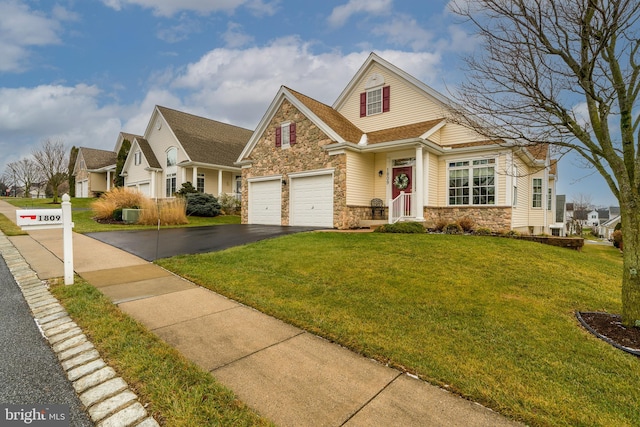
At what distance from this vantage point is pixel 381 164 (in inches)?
554

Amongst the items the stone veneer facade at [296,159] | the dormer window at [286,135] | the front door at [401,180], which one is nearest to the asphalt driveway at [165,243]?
the stone veneer facade at [296,159]

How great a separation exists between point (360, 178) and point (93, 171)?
111 feet

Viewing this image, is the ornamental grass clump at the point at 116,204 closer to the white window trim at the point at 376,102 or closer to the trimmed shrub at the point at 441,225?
the white window trim at the point at 376,102

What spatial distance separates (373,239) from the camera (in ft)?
Answer: 29.0

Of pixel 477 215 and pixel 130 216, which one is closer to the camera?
pixel 477 215

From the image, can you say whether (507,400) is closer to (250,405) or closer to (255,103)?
(250,405)

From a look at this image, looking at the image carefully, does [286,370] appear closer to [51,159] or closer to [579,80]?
[579,80]

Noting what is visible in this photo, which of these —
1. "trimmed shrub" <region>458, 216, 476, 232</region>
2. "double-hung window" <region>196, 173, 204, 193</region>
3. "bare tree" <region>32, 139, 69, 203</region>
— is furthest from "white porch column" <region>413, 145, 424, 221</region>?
"bare tree" <region>32, 139, 69, 203</region>

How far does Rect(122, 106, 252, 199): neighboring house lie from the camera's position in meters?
22.7

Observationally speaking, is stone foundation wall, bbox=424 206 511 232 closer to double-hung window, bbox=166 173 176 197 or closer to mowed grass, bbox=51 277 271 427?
mowed grass, bbox=51 277 271 427

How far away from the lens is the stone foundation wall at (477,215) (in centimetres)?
1202

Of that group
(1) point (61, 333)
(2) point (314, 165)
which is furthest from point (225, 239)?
(1) point (61, 333)

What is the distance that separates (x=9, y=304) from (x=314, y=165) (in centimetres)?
1080

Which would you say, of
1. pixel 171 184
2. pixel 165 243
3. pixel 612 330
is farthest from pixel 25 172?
pixel 612 330
